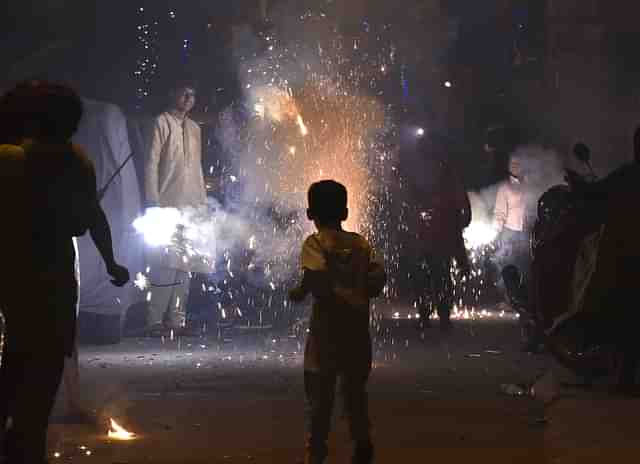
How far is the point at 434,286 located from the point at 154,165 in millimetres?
3422

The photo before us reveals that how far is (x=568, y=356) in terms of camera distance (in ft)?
30.7

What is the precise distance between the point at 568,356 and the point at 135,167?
6410 mm

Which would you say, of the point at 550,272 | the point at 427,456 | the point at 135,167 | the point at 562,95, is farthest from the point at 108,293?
the point at 562,95

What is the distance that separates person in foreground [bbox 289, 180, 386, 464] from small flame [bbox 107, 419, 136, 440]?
1.55 metres

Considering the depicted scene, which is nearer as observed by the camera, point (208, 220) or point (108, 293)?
point (108, 293)

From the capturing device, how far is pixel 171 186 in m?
14.4

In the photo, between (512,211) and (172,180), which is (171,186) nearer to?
(172,180)

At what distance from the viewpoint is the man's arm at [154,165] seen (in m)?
13.9

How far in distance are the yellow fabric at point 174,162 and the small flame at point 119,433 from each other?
22.5 feet

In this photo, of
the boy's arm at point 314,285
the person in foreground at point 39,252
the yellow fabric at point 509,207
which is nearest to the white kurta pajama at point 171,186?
the yellow fabric at point 509,207

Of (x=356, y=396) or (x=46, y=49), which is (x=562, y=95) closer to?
(x=46, y=49)

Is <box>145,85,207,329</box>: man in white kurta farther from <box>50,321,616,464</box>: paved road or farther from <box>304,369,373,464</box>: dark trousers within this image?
<box>304,369,373,464</box>: dark trousers

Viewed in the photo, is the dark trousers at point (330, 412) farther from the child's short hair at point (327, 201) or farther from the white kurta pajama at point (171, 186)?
the white kurta pajama at point (171, 186)

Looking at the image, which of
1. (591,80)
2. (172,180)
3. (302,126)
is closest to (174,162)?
(172,180)
